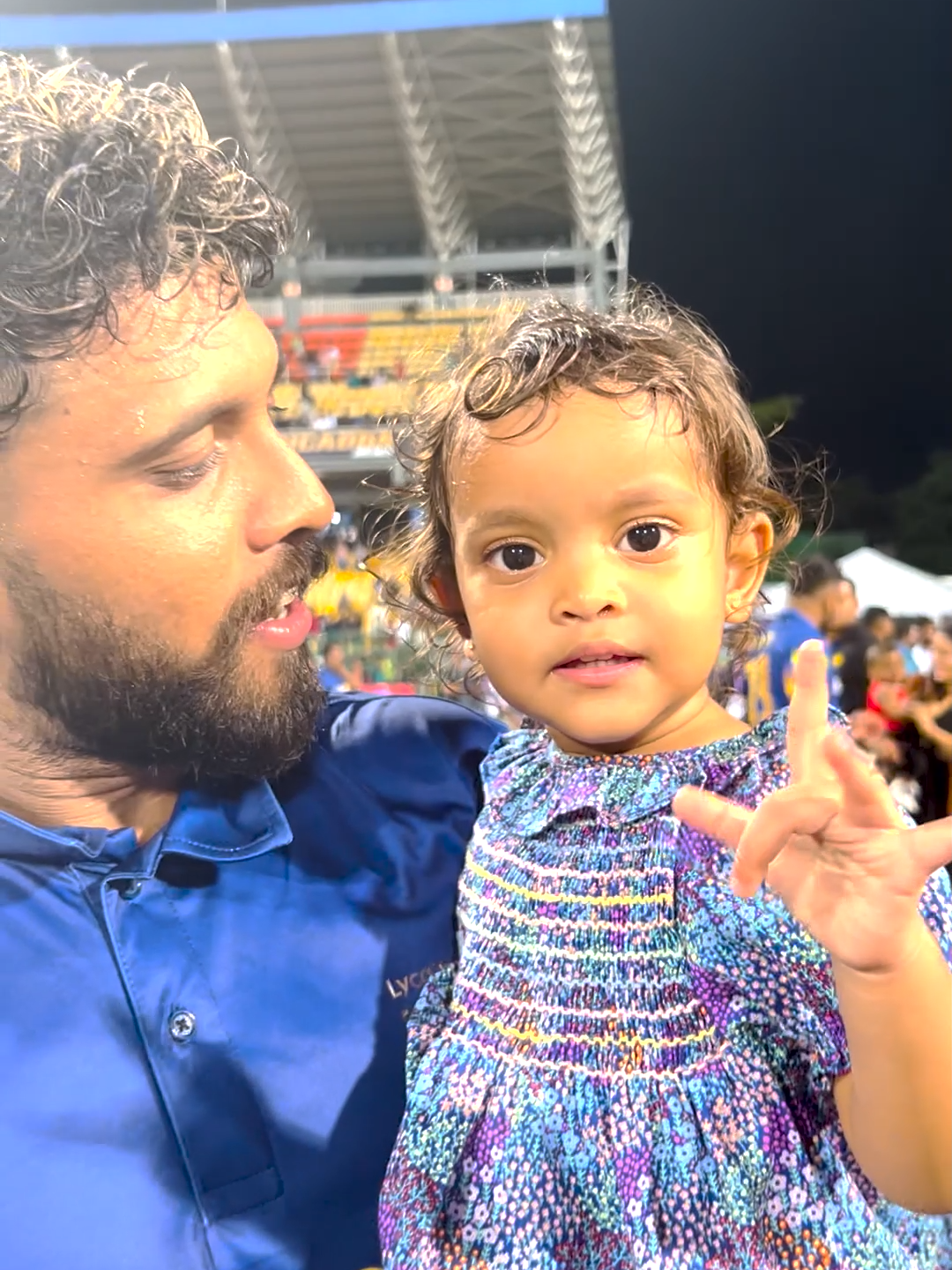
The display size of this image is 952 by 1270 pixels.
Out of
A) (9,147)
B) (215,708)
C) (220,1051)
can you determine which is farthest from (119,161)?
(220,1051)

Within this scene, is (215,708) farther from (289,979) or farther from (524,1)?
(524,1)

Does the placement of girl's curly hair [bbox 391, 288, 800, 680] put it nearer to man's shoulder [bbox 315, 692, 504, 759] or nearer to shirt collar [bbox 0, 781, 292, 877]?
man's shoulder [bbox 315, 692, 504, 759]

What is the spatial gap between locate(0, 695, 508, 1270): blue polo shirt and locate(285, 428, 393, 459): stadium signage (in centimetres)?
39

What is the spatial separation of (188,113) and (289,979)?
26.6 inches

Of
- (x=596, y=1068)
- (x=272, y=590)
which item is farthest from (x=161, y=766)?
(x=596, y=1068)

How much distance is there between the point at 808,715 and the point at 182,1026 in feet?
1.55

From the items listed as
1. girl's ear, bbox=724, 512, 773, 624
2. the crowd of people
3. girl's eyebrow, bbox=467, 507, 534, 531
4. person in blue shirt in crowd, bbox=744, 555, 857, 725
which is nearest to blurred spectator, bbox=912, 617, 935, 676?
the crowd of people

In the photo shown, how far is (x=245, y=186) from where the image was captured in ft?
2.47

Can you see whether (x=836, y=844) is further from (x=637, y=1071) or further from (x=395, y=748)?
(x=395, y=748)

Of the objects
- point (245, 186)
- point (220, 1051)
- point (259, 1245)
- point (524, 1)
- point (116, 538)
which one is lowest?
point (259, 1245)

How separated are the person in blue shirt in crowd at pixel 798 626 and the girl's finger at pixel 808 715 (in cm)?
67

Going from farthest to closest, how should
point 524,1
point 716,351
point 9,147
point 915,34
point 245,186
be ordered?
point 524,1
point 915,34
point 716,351
point 245,186
point 9,147

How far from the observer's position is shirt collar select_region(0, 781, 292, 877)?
694 mm

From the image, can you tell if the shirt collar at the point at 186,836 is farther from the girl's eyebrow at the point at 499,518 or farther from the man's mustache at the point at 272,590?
the girl's eyebrow at the point at 499,518
